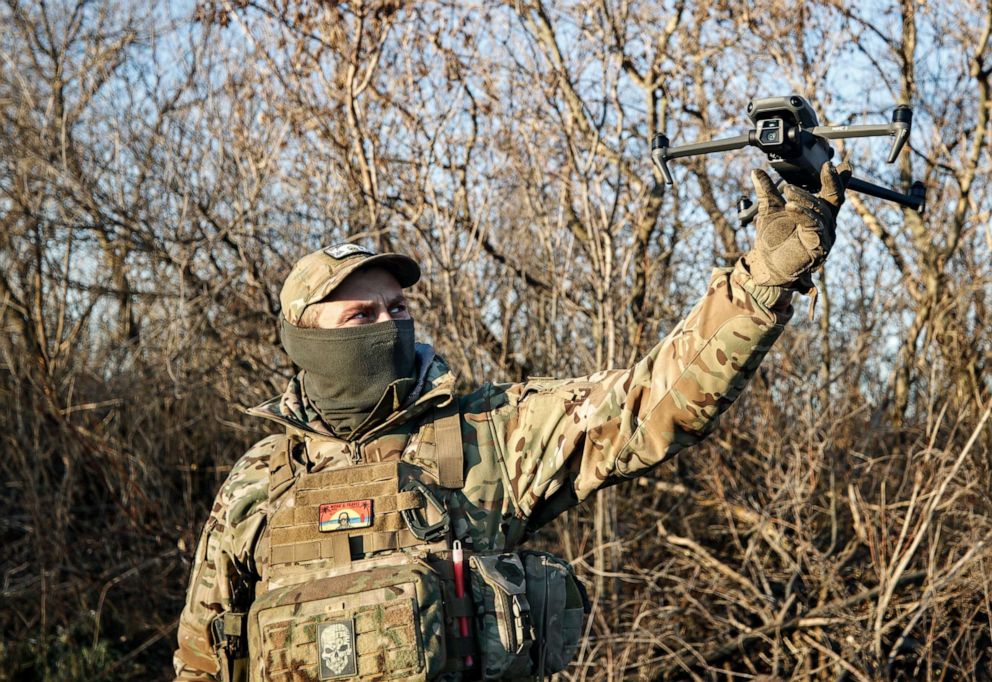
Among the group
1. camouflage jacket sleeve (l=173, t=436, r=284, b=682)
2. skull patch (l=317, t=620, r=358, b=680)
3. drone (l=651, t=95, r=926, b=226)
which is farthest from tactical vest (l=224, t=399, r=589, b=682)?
drone (l=651, t=95, r=926, b=226)

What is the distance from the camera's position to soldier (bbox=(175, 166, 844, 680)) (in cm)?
229

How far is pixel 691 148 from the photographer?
2.14 m

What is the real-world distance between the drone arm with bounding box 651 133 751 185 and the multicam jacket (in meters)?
0.26

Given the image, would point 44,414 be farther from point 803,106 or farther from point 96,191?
point 803,106

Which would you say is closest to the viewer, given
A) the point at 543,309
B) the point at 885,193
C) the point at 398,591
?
the point at 885,193

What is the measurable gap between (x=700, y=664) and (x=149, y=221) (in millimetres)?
4119

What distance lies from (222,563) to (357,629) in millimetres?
562

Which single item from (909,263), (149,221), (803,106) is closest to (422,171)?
(149,221)

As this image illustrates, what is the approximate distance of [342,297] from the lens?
280cm

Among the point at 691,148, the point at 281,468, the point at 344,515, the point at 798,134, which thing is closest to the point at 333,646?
the point at 344,515

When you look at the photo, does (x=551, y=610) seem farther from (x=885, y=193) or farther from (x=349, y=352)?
(x=885, y=193)

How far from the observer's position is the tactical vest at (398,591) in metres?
2.43

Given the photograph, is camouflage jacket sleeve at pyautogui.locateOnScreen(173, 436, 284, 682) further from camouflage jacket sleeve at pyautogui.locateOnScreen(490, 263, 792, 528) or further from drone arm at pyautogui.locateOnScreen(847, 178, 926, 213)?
drone arm at pyautogui.locateOnScreen(847, 178, 926, 213)

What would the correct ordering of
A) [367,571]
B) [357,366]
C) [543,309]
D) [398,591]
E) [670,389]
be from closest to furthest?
[670,389]
[398,591]
[367,571]
[357,366]
[543,309]
